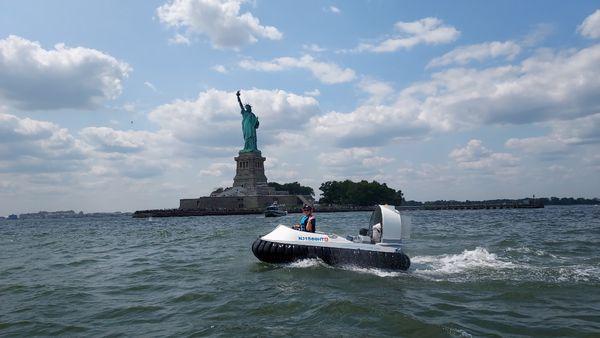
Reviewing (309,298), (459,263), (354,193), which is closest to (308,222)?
(459,263)

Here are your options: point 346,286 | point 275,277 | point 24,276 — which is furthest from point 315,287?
point 24,276

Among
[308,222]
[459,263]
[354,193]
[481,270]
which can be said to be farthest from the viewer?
[354,193]

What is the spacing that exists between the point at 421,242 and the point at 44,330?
19091 millimetres

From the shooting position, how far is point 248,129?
341 feet

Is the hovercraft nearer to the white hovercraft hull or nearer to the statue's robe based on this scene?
the white hovercraft hull

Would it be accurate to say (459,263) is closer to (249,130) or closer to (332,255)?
(332,255)

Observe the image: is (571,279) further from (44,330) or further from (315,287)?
(44,330)

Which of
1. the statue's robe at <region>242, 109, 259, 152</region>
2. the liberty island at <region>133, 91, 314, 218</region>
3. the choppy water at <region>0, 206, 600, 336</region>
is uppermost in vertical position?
the statue's robe at <region>242, 109, 259, 152</region>

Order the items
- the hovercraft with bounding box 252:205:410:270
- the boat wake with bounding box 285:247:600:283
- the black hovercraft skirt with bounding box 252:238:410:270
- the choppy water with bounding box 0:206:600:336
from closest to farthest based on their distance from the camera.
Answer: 1. the choppy water with bounding box 0:206:600:336
2. the boat wake with bounding box 285:247:600:283
3. the black hovercraft skirt with bounding box 252:238:410:270
4. the hovercraft with bounding box 252:205:410:270

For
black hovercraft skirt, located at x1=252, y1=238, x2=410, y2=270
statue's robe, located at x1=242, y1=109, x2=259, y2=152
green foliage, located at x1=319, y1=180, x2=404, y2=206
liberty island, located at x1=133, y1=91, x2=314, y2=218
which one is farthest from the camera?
green foliage, located at x1=319, y1=180, x2=404, y2=206

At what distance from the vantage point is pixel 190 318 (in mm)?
9828

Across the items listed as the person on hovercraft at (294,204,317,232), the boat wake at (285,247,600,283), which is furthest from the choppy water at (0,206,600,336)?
the person on hovercraft at (294,204,317,232)

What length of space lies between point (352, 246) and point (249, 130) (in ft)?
296

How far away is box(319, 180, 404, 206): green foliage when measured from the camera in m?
138
